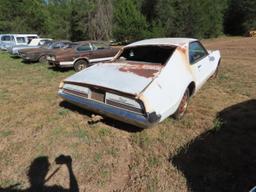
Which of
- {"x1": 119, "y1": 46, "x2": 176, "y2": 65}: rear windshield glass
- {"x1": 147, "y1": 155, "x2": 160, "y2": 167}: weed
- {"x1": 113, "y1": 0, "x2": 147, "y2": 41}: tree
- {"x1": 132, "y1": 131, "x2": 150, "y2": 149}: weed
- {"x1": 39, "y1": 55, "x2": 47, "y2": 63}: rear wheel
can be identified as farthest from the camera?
{"x1": 113, "y1": 0, "x2": 147, "y2": 41}: tree

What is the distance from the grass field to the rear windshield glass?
127 cm

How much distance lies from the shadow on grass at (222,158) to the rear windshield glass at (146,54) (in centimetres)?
173

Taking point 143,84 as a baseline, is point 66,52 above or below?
below

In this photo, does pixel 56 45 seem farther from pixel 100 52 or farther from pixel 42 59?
pixel 100 52

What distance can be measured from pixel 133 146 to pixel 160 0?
3568 centimetres

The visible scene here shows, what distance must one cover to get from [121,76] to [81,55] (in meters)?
6.38

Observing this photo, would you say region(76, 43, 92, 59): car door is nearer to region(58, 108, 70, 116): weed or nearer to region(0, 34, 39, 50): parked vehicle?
region(58, 108, 70, 116): weed

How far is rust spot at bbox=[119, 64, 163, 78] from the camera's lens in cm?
386

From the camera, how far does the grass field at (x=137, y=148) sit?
2.90 meters

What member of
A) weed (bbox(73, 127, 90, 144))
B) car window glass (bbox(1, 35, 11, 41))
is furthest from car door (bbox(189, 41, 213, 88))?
car window glass (bbox(1, 35, 11, 41))

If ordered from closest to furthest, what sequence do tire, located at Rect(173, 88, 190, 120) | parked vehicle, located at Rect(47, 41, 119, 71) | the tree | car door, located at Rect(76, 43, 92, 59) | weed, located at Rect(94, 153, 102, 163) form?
weed, located at Rect(94, 153, 102, 163) → tire, located at Rect(173, 88, 190, 120) → parked vehicle, located at Rect(47, 41, 119, 71) → car door, located at Rect(76, 43, 92, 59) → the tree

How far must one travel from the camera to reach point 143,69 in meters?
4.13

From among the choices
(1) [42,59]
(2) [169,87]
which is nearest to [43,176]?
(2) [169,87]

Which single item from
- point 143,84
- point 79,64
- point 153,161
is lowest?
point 79,64
